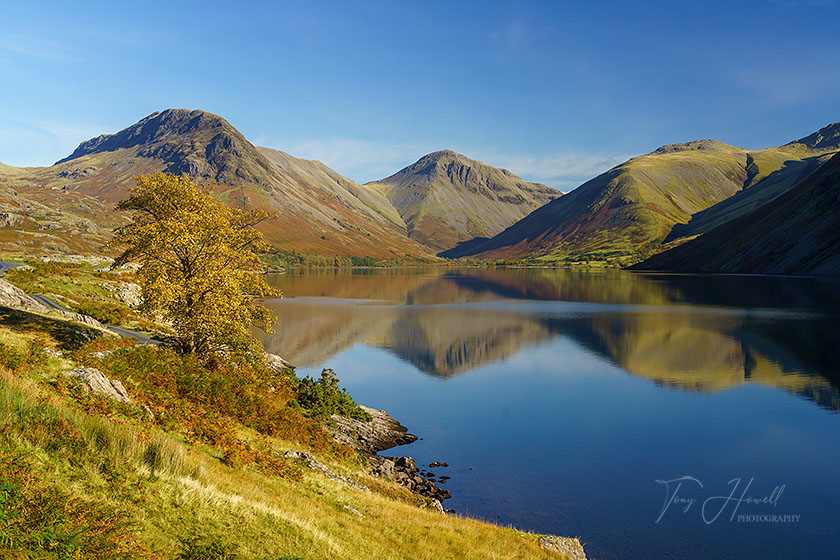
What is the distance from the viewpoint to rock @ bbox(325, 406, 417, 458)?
1380 inches

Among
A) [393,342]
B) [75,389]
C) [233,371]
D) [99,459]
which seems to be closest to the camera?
[99,459]

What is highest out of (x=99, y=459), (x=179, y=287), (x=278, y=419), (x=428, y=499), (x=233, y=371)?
(x=179, y=287)

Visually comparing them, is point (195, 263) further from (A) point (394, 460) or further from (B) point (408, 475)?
(B) point (408, 475)

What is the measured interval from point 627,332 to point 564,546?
236 ft

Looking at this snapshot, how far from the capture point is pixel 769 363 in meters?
61.5

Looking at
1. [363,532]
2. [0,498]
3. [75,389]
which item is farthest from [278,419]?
[0,498]

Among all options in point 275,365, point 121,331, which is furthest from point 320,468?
point 121,331

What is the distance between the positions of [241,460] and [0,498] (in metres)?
10.5

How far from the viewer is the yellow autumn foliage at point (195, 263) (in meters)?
31.7

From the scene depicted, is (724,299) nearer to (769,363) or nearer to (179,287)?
(769,363)

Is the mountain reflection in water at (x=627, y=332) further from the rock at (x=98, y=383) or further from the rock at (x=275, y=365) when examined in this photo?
the rock at (x=98, y=383)

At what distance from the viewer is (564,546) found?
20609 millimetres
